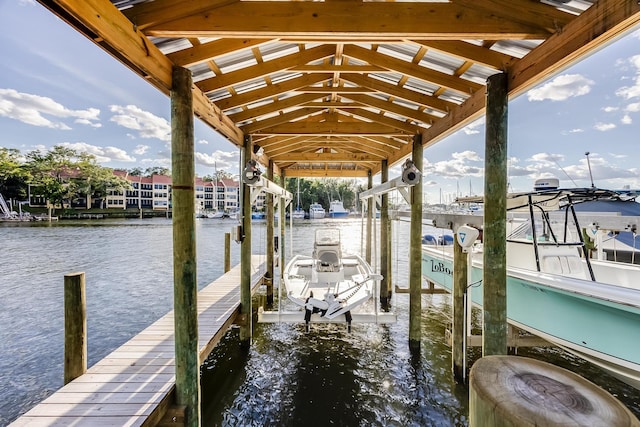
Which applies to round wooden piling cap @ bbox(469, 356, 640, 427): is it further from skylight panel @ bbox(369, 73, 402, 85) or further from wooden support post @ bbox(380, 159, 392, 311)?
wooden support post @ bbox(380, 159, 392, 311)

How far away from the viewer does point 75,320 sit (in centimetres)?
354

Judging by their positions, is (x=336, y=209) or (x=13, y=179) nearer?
(x=13, y=179)

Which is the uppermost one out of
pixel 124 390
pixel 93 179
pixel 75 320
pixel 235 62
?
pixel 93 179

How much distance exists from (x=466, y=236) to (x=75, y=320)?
498cm

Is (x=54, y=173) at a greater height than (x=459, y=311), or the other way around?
(x=54, y=173)

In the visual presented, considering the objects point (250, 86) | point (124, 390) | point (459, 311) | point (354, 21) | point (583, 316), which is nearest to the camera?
point (354, 21)

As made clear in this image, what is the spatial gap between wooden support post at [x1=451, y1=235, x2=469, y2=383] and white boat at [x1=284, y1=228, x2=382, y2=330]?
112 centimetres

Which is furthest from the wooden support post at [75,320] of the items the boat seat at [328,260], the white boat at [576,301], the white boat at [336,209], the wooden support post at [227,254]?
the white boat at [336,209]

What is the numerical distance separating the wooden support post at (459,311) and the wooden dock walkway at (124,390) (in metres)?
3.56

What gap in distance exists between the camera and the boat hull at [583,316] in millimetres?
2949

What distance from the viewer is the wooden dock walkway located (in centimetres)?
256

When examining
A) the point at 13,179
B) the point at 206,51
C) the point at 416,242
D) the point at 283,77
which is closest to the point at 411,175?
the point at 416,242

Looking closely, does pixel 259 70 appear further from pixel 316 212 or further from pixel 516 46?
pixel 316 212

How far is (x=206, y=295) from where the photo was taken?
20.9 ft
